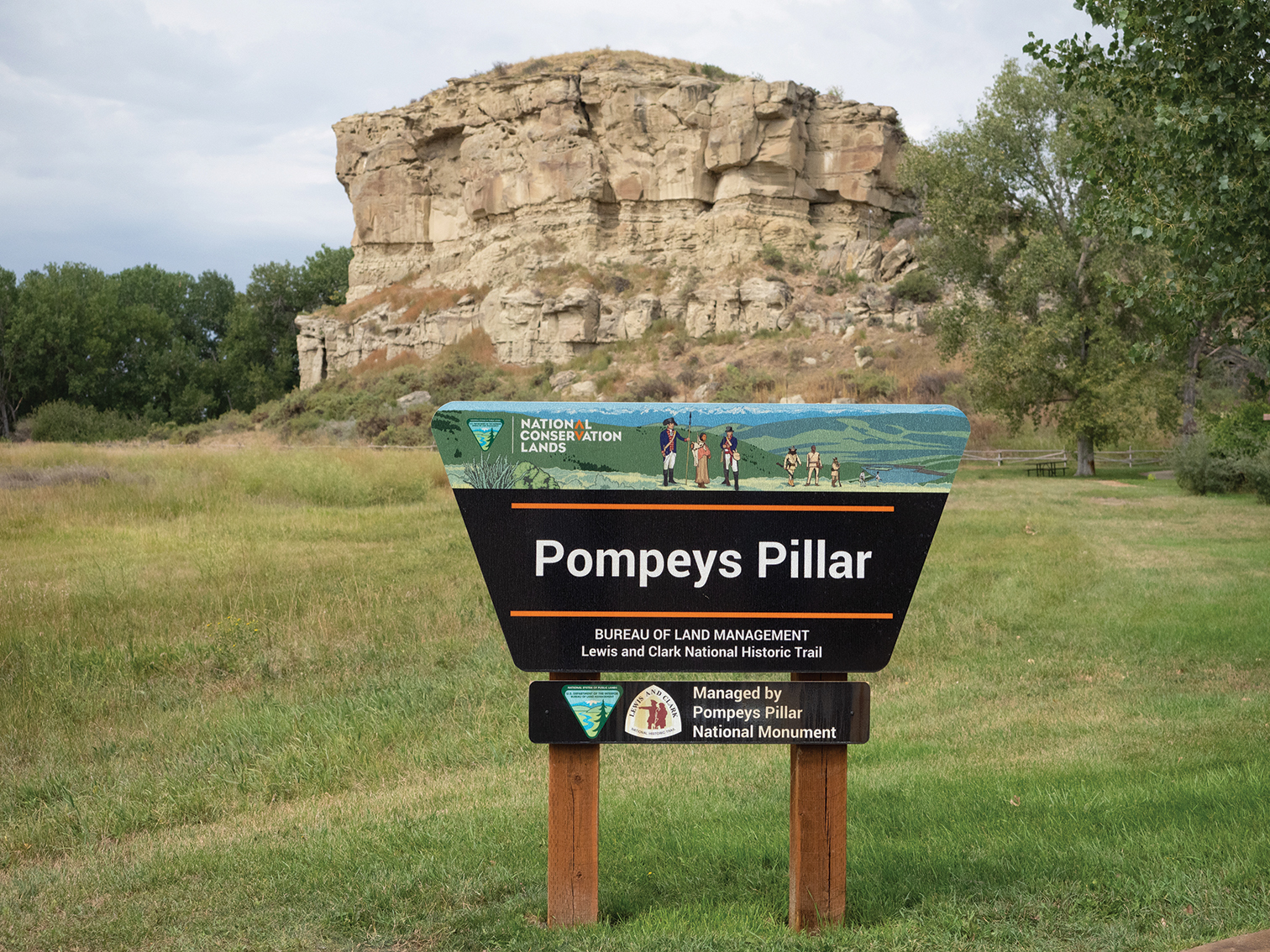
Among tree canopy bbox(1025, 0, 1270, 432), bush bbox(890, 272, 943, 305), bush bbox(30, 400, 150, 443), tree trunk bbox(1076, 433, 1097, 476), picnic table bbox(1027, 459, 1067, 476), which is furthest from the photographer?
bush bbox(30, 400, 150, 443)

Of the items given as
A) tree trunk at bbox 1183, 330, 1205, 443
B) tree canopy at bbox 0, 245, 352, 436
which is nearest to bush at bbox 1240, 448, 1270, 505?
tree trunk at bbox 1183, 330, 1205, 443

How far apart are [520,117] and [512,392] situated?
794 inches

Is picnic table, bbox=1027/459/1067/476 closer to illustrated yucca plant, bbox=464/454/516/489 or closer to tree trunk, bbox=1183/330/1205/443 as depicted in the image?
tree trunk, bbox=1183/330/1205/443

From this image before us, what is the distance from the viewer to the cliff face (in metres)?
53.1

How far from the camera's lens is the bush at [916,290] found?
4972cm

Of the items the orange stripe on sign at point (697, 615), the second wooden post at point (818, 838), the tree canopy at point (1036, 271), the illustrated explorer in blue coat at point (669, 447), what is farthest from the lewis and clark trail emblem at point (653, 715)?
the tree canopy at point (1036, 271)

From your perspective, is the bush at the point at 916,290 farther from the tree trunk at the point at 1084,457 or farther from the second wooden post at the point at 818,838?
the second wooden post at the point at 818,838

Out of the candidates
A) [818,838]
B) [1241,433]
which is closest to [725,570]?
[818,838]

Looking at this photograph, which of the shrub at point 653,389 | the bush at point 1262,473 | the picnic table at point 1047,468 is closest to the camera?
the bush at point 1262,473

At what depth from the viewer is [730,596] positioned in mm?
3389

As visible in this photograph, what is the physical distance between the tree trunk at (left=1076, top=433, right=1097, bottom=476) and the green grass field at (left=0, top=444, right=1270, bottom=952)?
61.2 feet

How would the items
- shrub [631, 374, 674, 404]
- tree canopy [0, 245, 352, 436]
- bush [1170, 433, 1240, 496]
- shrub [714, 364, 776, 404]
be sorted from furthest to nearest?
tree canopy [0, 245, 352, 436]
shrub [631, 374, 674, 404]
shrub [714, 364, 776, 404]
bush [1170, 433, 1240, 496]

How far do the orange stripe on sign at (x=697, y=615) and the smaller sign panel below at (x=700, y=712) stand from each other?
0.23 meters

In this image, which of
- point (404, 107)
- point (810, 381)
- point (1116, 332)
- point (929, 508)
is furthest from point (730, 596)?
point (404, 107)
